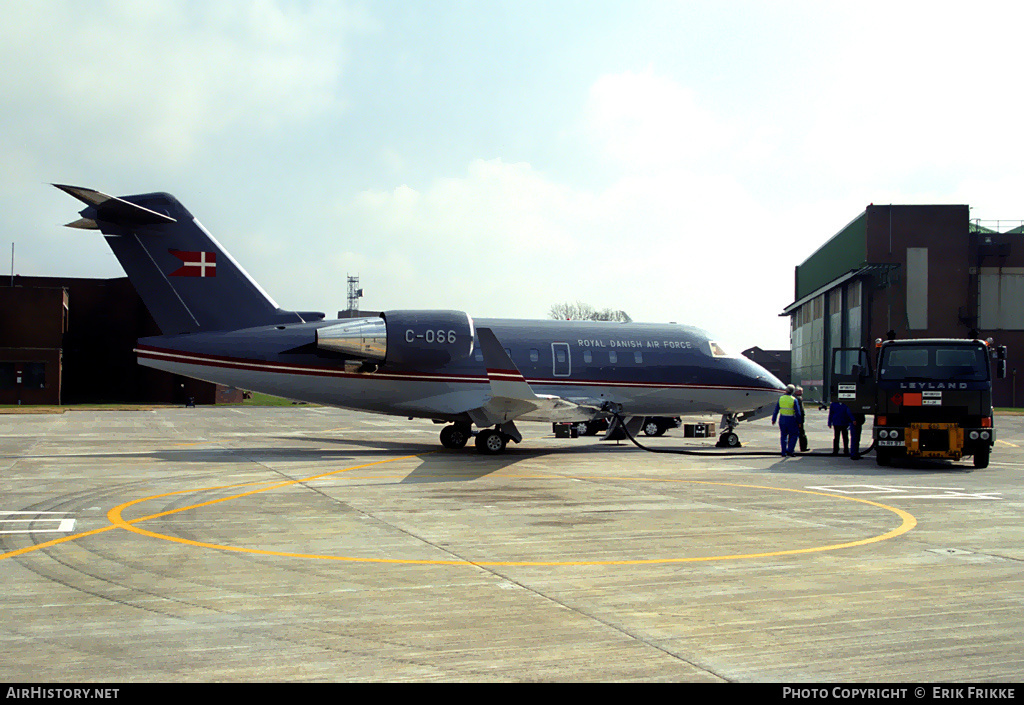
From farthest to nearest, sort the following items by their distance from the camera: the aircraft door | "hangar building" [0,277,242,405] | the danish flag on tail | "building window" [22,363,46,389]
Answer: "hangar building" [0,277,242,405], "building window" [22,363,46,389], the aircraft door, the danish flag on tail

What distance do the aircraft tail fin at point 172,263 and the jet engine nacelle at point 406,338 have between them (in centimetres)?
272

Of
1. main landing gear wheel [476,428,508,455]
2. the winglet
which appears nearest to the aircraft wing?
the winglet

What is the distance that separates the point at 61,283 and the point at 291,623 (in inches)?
3304

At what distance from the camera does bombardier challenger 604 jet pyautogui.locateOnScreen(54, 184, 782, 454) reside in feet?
70.2

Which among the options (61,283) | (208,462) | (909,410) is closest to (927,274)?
(909,410)

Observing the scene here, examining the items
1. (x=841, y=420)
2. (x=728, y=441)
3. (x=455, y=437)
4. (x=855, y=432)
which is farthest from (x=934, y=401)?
(x=455, y=437)

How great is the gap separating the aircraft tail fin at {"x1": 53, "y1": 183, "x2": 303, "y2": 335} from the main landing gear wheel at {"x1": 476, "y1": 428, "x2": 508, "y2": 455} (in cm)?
727

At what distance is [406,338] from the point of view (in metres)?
23.1

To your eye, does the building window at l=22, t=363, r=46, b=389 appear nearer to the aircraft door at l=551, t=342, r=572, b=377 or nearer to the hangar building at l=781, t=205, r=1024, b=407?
the aircraft door at l=551, t=342, r=572, b=377

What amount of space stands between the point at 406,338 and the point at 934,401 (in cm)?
1366

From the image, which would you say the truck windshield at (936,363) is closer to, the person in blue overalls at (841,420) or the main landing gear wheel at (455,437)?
the person in blue overalls at (841,420)

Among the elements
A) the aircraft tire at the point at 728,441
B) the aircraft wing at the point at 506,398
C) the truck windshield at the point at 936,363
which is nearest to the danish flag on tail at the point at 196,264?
the aircraft wing at the point at 506,398

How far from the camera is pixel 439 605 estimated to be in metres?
7.01

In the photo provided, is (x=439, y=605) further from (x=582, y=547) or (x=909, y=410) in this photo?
(x=909, y=410)
